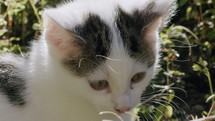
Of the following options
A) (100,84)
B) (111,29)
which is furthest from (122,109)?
(111,29)

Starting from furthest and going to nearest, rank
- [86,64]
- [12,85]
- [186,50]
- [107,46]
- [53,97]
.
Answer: [186,50] → [12,85] → [53,97] → [86,64] → [107,46]

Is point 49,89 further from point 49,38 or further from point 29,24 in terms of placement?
point 29,24

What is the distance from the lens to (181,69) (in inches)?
179

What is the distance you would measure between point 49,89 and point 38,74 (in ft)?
0.39

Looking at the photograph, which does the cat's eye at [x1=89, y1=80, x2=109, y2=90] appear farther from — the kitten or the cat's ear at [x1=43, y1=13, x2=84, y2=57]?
the cat's ear at [x1=43, y1=13, x2=84, y2=57]

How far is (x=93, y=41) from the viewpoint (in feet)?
8.49

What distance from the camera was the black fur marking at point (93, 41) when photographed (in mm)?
2566

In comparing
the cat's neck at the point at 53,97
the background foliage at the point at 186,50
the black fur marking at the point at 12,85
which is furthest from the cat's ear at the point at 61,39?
the background foliage at the point at 186,50

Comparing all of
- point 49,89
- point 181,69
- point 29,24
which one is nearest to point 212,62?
point 181,69

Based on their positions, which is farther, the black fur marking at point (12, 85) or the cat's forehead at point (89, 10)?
the black fur marking at point (12, 85)

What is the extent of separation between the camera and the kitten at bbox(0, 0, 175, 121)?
2.57 meters

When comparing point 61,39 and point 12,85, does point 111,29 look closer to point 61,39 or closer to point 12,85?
point 61,39

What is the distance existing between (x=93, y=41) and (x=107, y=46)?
9 cm

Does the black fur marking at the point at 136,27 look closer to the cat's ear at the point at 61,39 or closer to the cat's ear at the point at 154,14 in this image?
the cat's ear at the point at 154,14
